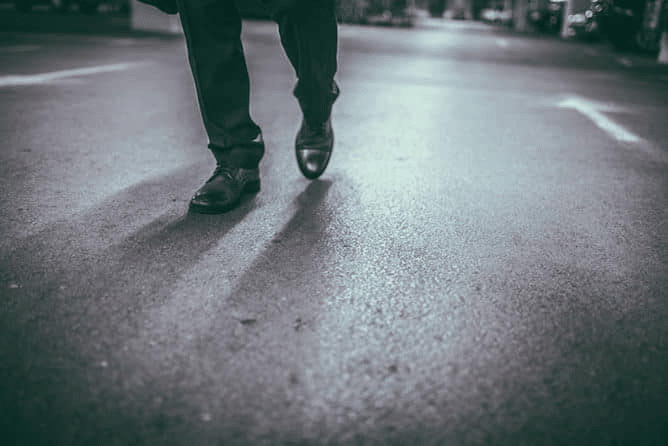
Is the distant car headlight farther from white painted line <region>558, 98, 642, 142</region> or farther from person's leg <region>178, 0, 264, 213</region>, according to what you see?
person's leg <region>178, 0, 264, 213</region>

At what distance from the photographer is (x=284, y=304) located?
1160mm

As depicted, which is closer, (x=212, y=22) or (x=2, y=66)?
(x=212, y=22)

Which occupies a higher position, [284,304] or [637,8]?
[637,8]

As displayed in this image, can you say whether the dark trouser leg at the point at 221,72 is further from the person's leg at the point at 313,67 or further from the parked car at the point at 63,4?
the parked car at the point at 63,4

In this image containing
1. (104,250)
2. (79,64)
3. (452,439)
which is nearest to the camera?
(452,439)

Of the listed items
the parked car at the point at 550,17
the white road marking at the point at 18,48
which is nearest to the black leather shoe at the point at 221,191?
the white road marking at the point at 18,48

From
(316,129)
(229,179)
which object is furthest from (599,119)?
(229,179)

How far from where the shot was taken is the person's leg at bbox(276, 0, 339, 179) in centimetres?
185

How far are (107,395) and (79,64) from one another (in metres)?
5.00

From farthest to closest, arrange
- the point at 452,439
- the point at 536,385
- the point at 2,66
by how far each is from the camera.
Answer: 1. the point at 2,66
2. the point at 536,385
3. the point at 452,439

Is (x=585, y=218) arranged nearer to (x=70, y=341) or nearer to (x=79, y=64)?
(x=70, y=341)

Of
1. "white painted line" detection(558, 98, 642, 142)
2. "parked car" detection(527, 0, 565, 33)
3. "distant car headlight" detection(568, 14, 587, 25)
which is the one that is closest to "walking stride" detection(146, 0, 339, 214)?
"white painted line" detection(558, 98, 642, 142)

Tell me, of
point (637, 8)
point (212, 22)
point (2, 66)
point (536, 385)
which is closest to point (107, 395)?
point (536, 385)

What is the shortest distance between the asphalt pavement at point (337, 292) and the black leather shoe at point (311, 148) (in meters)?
0.06
